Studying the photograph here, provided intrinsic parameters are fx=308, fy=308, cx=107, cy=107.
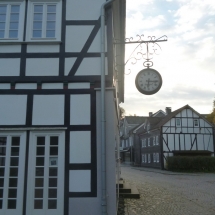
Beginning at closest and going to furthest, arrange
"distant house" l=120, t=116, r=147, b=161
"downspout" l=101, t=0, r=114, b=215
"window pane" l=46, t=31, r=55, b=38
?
1. "downspout" l=101, t=0, r=114, b=215
2. "window pane" l=46, t=31, r=55, b=38
3. "distant house" l=120, t=116, r=147, b=161

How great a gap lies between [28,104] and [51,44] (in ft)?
5.72

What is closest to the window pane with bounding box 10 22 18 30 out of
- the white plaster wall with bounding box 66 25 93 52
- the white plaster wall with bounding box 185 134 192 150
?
the white plaster wall with bounding box 66 25 93 52

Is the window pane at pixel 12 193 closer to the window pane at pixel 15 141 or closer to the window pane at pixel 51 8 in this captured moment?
the window pane at pixel 15 141

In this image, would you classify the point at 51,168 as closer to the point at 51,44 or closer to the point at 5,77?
the point at 5,77

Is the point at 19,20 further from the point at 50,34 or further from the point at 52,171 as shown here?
the point at 52,171

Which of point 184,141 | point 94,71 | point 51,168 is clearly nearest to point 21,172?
point 51,168

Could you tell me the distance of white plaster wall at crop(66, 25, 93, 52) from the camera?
8.30m

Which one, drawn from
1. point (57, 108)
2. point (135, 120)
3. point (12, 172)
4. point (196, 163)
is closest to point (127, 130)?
point (135, 120)

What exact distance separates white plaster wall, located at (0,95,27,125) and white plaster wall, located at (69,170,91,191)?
6.18 feet

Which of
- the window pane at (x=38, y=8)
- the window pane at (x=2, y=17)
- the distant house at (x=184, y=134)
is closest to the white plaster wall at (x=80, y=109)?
the window pane at (x=38, y=8)

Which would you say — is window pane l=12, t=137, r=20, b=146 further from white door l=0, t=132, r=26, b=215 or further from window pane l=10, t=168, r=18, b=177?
window pane l=10, t=168, r=18, b=177

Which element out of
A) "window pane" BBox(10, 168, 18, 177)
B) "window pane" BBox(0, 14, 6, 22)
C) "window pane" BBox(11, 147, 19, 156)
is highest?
"window pane" BBox(0, 14, 6, 22)

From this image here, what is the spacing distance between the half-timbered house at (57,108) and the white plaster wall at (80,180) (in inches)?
1.0

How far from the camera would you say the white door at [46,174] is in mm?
7535
